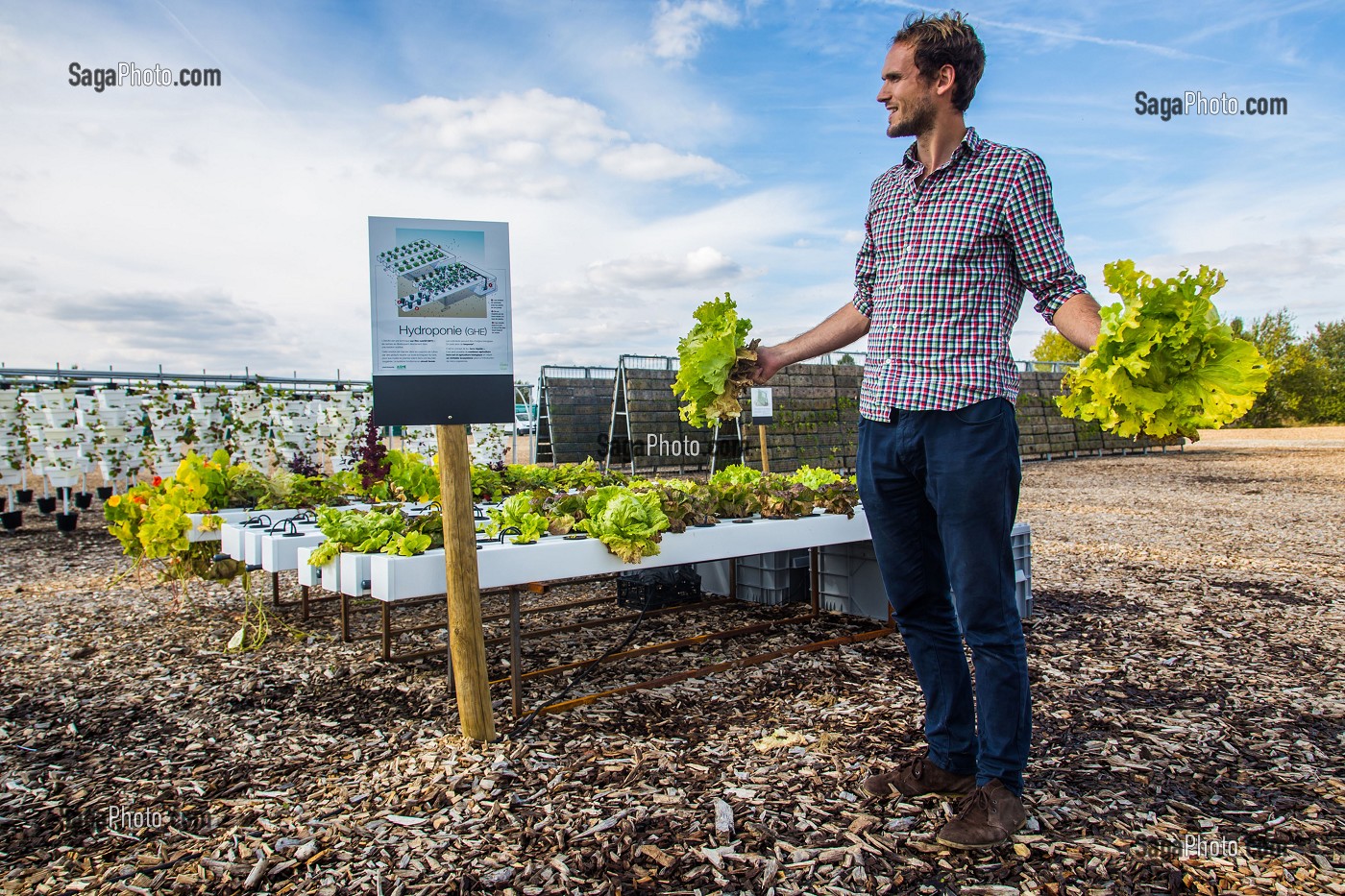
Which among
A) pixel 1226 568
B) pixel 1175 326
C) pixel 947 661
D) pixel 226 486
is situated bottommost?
pixel 1226 568

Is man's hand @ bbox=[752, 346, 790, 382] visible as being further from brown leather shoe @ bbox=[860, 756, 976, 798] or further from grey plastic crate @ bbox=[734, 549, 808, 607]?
grey plastic crate @ bbox=[734, 549, 808, 607]

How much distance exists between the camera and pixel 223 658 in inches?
180

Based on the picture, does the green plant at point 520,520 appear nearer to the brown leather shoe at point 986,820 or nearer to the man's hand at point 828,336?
the man's hand at point 828,336

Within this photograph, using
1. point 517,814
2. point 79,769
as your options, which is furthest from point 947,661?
point 79,769

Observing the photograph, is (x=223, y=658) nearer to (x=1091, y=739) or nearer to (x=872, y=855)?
(x=872, y=855)

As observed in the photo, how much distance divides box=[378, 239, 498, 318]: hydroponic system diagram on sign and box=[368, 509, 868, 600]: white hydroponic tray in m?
0.96

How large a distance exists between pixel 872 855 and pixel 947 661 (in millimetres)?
602

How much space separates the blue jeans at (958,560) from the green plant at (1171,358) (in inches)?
12.0

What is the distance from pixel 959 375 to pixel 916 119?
0.75 m

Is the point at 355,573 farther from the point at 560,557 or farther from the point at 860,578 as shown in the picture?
the point at 860,578

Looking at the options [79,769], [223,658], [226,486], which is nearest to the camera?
[79,769]

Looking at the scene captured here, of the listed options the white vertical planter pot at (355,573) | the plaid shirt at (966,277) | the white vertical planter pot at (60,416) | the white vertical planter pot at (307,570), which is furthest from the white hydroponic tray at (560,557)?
the white vertical planter pot at (60,416)

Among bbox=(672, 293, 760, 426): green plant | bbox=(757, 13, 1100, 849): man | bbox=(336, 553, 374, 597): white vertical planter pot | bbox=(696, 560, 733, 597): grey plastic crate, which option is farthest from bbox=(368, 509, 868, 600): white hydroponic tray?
bbox=(696, 560, 733, 597): grey plastic crate

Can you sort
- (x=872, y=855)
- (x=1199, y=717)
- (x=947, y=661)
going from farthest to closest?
(x=1199, y=717) → (x=947, y=661) → (x=872, y=855)
